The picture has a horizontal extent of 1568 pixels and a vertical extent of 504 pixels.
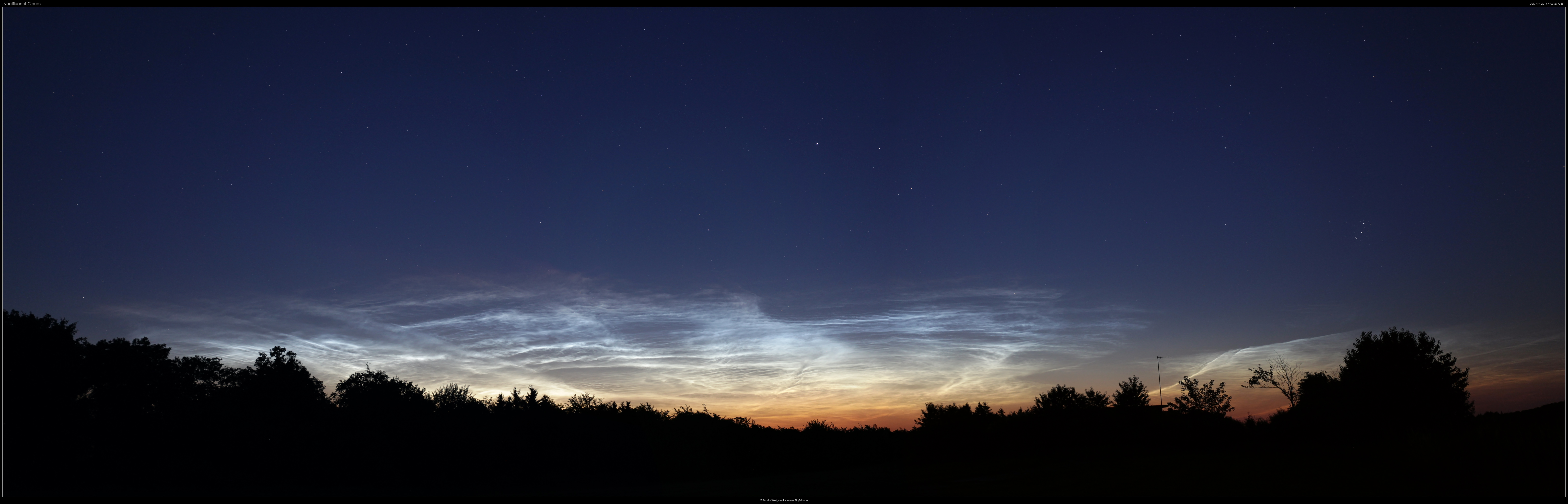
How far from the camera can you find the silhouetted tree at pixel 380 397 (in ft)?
95.6

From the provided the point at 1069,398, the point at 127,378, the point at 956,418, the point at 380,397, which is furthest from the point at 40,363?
the point at 1069,398

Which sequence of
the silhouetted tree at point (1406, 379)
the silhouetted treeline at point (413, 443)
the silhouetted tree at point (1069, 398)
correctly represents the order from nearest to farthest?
the silhouetted treeline at point (413, 443), the silhouetted tree at point (1406, 379), the silhouetted tree at point (1069, 398)

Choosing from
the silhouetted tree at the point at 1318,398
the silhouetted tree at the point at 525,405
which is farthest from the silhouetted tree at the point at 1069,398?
the silhouetted tree at the point at 525,405

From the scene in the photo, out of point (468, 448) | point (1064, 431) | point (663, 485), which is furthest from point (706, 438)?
point (1064, 431)

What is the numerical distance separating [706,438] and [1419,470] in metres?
26.0

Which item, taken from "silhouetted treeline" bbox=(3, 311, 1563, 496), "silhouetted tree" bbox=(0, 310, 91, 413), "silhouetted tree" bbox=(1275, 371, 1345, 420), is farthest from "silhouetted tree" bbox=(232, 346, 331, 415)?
"silhouetted tree" bbox=(1275, 371, 1345, 420)

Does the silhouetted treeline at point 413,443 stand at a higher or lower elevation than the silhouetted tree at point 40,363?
lower

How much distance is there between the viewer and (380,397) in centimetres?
2962

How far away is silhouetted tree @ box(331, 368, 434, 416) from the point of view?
29.1 m

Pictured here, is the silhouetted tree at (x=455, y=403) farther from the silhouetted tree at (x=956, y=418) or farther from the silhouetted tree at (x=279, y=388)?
the silhouetted tree at (x=956, y=418)

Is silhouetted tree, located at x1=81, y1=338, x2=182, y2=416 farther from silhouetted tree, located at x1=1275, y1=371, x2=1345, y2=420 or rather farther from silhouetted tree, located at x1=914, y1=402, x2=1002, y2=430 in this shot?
silhouetted tree, located at x1=1275, y1=371, x2=1345, y2=420

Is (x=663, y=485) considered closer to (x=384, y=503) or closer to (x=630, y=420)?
(x=630, y=420)
